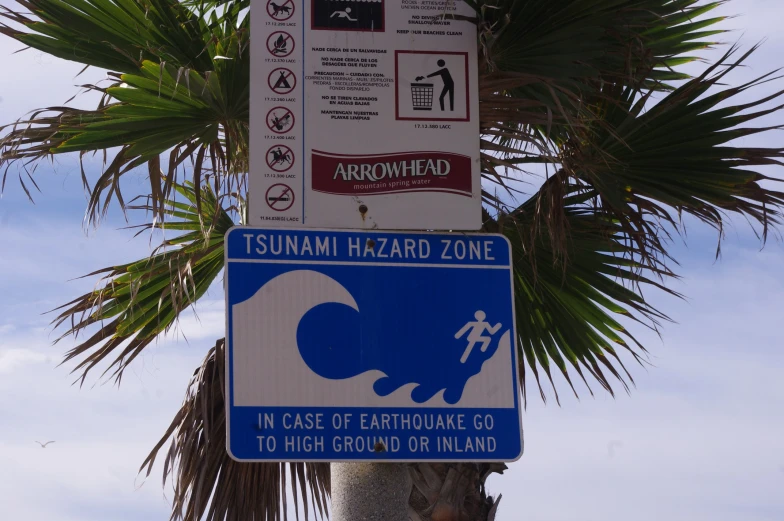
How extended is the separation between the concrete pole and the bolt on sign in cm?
70

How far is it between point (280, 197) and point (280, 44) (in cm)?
43

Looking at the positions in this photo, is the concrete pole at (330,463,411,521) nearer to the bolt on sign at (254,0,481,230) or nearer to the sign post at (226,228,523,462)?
the sign post at (226,228,523,462)

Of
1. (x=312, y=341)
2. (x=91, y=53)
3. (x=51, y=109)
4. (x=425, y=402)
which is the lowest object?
(x=425, y=402)

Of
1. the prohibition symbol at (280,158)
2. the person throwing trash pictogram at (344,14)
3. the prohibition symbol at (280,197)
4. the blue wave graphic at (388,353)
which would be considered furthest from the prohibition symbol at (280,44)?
the blue wave graphic at (388,353)

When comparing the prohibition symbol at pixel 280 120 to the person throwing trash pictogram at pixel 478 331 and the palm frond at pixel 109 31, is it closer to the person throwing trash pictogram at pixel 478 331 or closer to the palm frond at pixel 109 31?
the person throwing trash pictogram at pixel 478 331

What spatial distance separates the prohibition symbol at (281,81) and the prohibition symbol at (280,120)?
5 centimetres

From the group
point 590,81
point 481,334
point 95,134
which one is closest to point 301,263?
point 481,334

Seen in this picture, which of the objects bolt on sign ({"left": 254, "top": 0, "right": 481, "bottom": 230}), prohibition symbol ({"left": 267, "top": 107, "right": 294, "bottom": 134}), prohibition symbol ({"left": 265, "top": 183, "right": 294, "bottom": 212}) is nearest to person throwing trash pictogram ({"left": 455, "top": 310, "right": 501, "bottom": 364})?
bolt on sign ({"left": 254, "top": 0, "right": 481, "bottom": 230})

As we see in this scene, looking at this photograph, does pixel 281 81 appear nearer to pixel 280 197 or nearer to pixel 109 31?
pixel 280 197

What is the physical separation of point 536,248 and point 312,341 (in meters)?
2.24

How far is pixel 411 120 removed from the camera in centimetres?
245

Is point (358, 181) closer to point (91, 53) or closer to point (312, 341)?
point (312, 341)

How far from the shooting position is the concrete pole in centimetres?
256

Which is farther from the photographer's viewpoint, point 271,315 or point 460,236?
point 460,236
